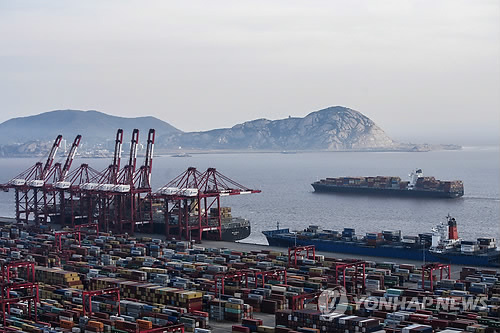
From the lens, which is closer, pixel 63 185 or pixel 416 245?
pixel 416 245

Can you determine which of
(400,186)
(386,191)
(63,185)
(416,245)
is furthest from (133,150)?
(400,186)

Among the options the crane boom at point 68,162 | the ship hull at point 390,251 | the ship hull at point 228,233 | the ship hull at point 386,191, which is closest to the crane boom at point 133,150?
the ship hull at point 228,233

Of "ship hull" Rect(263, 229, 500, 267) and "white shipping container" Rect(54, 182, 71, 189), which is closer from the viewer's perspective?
"ship hull" Rect(263, 229, 500, 267)

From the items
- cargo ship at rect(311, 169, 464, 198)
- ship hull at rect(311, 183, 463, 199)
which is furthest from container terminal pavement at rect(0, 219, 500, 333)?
cargo ship at rect(311, 169, 464, 198)

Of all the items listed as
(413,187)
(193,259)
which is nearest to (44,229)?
(193,259)

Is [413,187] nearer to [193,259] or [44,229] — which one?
[44,229]

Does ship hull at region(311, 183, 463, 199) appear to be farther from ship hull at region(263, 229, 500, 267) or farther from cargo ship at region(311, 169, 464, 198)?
ship hull at region(263, 229, 500, 267)

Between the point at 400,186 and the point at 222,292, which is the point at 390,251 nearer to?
the point at 222,292

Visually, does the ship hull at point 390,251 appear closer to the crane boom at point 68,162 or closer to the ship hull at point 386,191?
the crane boom at point 68,162
